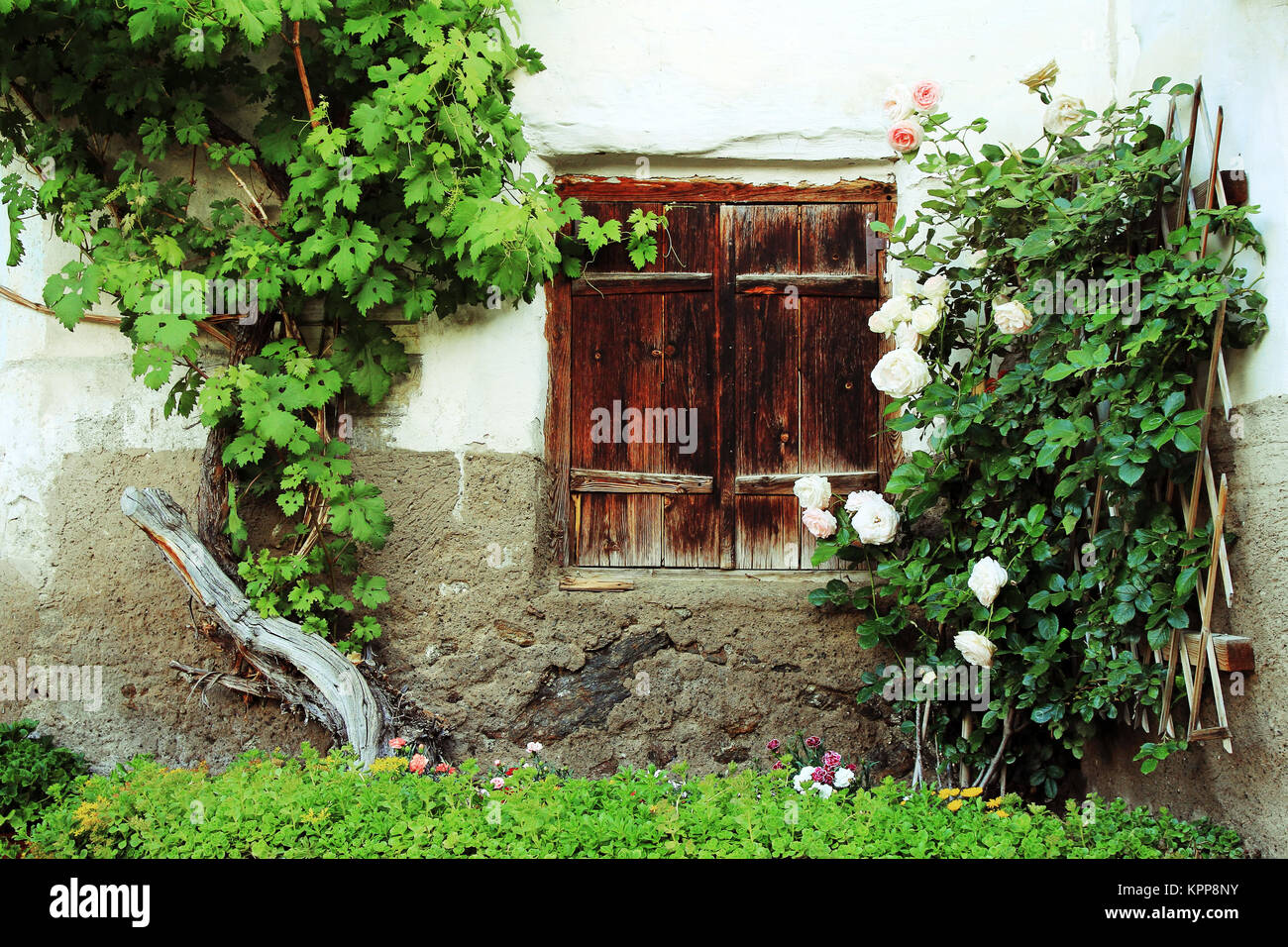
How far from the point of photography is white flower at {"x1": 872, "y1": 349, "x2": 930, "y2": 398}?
3.07m

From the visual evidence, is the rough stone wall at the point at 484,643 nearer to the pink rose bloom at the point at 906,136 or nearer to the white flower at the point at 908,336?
the white flower at the point at 908,336

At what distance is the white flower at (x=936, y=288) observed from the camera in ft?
10.4

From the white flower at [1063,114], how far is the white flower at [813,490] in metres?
1.32

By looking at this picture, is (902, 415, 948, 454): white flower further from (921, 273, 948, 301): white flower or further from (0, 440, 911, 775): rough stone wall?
(0, 440, 911, 775): rough stone wall

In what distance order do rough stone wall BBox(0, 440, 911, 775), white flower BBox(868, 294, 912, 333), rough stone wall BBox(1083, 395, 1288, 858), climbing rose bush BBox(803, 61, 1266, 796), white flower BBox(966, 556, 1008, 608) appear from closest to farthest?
rough stone wall BBox(1083, 395, 1288, 858) < climbing rose bush BBox(803, 61, 1266, 796) < white flower BBox(966, 556, 1008, 608) < white flower BBox(868, 294, 912, 333) < rough stone wall BBox(0, 440, 911, 775)

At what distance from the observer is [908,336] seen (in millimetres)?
3137

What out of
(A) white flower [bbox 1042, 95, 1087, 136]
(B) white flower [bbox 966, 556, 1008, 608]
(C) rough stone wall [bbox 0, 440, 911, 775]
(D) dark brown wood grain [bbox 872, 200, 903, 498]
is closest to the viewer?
(B) white flower [bbox 966, 556, 1008, 608]

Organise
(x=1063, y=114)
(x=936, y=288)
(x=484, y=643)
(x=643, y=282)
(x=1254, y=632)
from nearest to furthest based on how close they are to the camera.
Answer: (x=1254, y=632), (x=1063, y=114), (x=936, y=288), (x=484, y=643), (x=643, y=282)

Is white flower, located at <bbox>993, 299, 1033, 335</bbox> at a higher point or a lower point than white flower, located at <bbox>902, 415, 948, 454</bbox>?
higher

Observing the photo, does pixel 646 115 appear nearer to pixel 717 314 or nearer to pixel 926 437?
pixel 717 314

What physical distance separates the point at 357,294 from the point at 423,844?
1798 mm

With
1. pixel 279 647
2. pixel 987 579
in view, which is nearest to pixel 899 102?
pixel 987 579

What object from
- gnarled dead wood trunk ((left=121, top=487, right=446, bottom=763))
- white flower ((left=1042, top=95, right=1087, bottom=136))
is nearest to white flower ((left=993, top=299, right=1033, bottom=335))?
white flower ((left=1042, top=95, right=1087, bottom=136))

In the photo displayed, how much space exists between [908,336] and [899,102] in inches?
29.9
